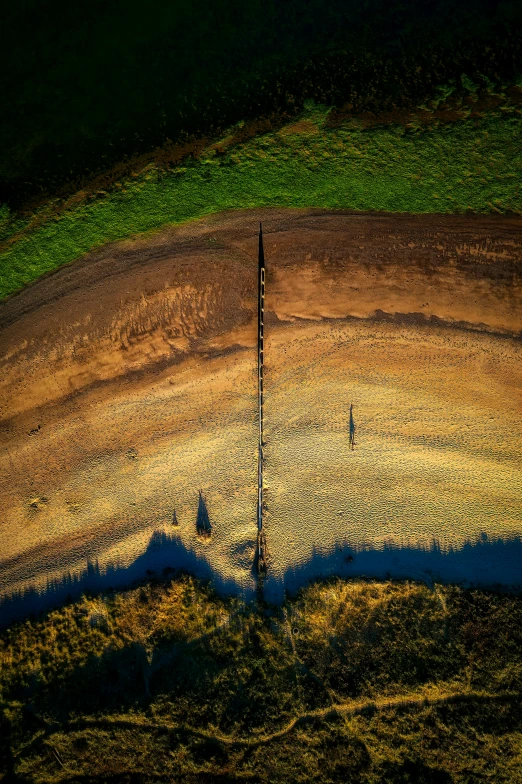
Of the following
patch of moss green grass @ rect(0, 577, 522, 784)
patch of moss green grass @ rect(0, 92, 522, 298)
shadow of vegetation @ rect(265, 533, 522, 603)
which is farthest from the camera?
shadow of vegetation @ rect(265, 533, 522, 603)

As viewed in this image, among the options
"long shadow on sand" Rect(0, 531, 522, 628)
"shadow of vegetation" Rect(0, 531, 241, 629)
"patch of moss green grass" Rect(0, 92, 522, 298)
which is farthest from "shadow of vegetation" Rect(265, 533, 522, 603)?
"patch of moss green grass" Rect(0, 92, 522, 298)

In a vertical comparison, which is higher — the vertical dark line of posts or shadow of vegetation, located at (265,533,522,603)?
the vertical dark line of posts

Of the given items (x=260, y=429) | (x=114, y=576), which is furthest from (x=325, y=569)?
(x=114, y=576)

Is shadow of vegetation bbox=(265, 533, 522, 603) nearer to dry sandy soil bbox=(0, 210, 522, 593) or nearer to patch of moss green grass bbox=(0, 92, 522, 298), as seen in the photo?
dry sandy soil bbox=(0, 210, 522, 593)

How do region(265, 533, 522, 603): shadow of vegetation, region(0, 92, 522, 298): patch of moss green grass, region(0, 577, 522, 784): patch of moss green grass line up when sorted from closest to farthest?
region(0, 577, 522, 784): patch of moss green grass
region(0, 92, 522, 298): patch of moss green grass
region(265, 533, 522, 603): shadow of vegetation

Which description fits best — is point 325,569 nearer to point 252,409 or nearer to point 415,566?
point 415,566

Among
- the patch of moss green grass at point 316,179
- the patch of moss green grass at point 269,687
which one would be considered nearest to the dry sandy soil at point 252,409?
the patch of moss green grass at point 316,179

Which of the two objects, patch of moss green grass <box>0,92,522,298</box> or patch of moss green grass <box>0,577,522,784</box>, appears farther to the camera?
patch of moss green grass <box>0,92,522,298</box>

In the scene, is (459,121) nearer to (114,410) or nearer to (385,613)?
(114,410)
